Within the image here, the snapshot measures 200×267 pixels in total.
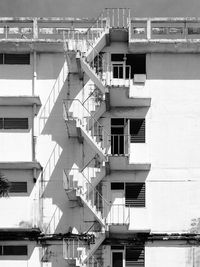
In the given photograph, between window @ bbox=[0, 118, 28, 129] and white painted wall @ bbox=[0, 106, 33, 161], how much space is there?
17 centimetres

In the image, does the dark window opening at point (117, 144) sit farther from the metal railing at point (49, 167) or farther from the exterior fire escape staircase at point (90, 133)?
the metal railing at point (49, 167)

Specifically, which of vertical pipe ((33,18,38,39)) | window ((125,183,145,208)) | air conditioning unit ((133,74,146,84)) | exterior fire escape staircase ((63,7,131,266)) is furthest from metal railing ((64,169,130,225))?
vertical pipe ((33,18,38,39))

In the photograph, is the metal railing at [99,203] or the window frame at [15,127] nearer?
the metal railing at [99,203]

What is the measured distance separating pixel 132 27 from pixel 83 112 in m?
5.10

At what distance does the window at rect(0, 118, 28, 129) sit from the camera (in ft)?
137

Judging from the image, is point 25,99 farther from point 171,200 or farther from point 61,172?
point 171,200

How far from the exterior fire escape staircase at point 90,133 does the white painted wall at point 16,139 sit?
212cm

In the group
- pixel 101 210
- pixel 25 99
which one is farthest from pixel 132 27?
pixel 101 210

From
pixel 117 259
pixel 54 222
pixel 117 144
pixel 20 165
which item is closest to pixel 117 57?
pixel 117 144

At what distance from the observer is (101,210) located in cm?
4075

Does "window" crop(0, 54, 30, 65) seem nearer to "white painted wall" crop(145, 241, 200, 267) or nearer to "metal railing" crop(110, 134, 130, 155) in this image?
"metal railing" crop(110, 134, 130, 155)

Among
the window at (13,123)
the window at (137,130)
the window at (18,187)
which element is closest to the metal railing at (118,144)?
the window at (137,130)

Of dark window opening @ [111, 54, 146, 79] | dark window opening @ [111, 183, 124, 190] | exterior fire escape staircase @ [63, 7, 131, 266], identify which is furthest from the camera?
dark window opening @ [111, 54, 146, 79]

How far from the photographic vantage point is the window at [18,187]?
41.0 meters
